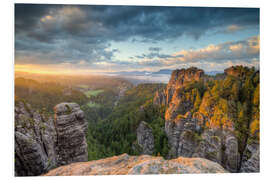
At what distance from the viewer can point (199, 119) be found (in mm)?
3928

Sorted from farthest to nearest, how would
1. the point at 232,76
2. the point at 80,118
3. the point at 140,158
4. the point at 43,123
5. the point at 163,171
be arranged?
the point at 232,76 → the point at 80,118 → the point at 43,123 → the point at 140,158 → the point at 163,171

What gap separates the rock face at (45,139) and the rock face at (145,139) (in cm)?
263

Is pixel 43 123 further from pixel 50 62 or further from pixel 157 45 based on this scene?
pixel 157 45

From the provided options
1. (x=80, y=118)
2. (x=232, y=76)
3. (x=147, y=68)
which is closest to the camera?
(x=80, y=118)

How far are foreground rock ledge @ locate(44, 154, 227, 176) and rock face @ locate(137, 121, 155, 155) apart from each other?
7.87 ft

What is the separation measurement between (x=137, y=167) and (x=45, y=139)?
255cm

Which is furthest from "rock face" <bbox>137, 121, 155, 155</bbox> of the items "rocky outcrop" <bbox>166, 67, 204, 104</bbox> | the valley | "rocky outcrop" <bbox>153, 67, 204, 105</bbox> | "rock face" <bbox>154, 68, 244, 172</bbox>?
"rocky outcrop" <bbox>166, 67, 204, 104</bbox>

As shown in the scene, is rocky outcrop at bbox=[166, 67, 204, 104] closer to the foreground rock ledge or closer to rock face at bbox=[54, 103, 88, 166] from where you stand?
the foreground rock ledge

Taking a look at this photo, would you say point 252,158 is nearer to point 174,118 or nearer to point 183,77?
point 174,118

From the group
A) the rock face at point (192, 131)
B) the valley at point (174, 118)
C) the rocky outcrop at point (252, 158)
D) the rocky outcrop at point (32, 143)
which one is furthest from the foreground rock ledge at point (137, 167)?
the rocky outcrop at point (252, 158)

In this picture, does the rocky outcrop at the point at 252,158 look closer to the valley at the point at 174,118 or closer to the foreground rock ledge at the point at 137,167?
the valley at the point at 174,118

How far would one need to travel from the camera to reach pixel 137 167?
7.60 feet
